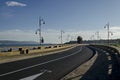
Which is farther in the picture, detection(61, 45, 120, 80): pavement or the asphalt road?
the asphalt road

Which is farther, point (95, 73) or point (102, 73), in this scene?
point (95, 73)

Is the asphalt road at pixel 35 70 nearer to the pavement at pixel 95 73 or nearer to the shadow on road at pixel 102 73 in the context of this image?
the pavement at pixel 95 73

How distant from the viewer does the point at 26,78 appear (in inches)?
524

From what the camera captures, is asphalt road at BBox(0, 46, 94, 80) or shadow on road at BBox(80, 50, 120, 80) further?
asphalt road at BBox(0, 46, 94, 80)

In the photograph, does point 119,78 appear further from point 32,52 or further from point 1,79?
point 32,52

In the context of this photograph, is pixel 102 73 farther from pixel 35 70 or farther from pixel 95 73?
pixel 35 70

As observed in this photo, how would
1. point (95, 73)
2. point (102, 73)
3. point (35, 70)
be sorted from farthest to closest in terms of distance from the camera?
point (35, 70) → point (95, 73) → point (102, 73)

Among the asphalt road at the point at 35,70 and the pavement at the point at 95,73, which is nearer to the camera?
the pavement at the point at 95,73

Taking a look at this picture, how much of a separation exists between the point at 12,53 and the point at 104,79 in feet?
60.5

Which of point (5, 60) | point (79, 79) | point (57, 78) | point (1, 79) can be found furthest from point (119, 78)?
point (5, 60)

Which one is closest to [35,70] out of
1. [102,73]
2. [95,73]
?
[95,73]

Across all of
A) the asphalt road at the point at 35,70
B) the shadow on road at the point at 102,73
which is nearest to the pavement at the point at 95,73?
the shadow on road at the point at 102,73

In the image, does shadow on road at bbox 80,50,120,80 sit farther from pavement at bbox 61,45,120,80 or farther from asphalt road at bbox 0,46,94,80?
asphalt road at bbox 0,46,94,80

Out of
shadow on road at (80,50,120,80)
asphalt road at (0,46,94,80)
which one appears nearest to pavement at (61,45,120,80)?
shadow on road at (80,50,120,80)
